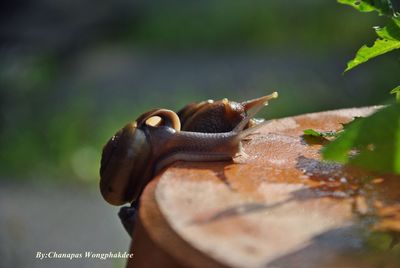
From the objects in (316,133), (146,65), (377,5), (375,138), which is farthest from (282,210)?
(146,65)

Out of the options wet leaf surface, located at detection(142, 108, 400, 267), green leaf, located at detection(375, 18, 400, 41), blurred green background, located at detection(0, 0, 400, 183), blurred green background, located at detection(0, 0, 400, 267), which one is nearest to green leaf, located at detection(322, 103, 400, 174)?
wet leaf surface, located at detection(142, 108, 400, 267)

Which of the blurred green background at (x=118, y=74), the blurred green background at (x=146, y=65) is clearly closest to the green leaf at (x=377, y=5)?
the blurred green background at (x=118, y=74)

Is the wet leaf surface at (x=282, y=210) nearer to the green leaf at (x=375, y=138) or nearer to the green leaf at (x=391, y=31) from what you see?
the green leaf at (x=375, y=138)

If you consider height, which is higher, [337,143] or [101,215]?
[337,143]

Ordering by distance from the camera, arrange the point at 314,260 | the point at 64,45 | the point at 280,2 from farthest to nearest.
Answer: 1. the point at 280,2
2. the point at 64,45
3. the point at 314,260

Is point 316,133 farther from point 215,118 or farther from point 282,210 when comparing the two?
point 282,210

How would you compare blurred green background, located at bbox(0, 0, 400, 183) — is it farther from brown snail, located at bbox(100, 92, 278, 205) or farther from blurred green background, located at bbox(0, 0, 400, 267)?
brown snail, located at bbox(100, 92, 278, 205)

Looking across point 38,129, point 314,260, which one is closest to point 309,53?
point 38,129

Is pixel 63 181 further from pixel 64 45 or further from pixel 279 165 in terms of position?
pixel 279 165

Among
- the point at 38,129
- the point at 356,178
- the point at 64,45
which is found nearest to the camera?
the point at 356,178
